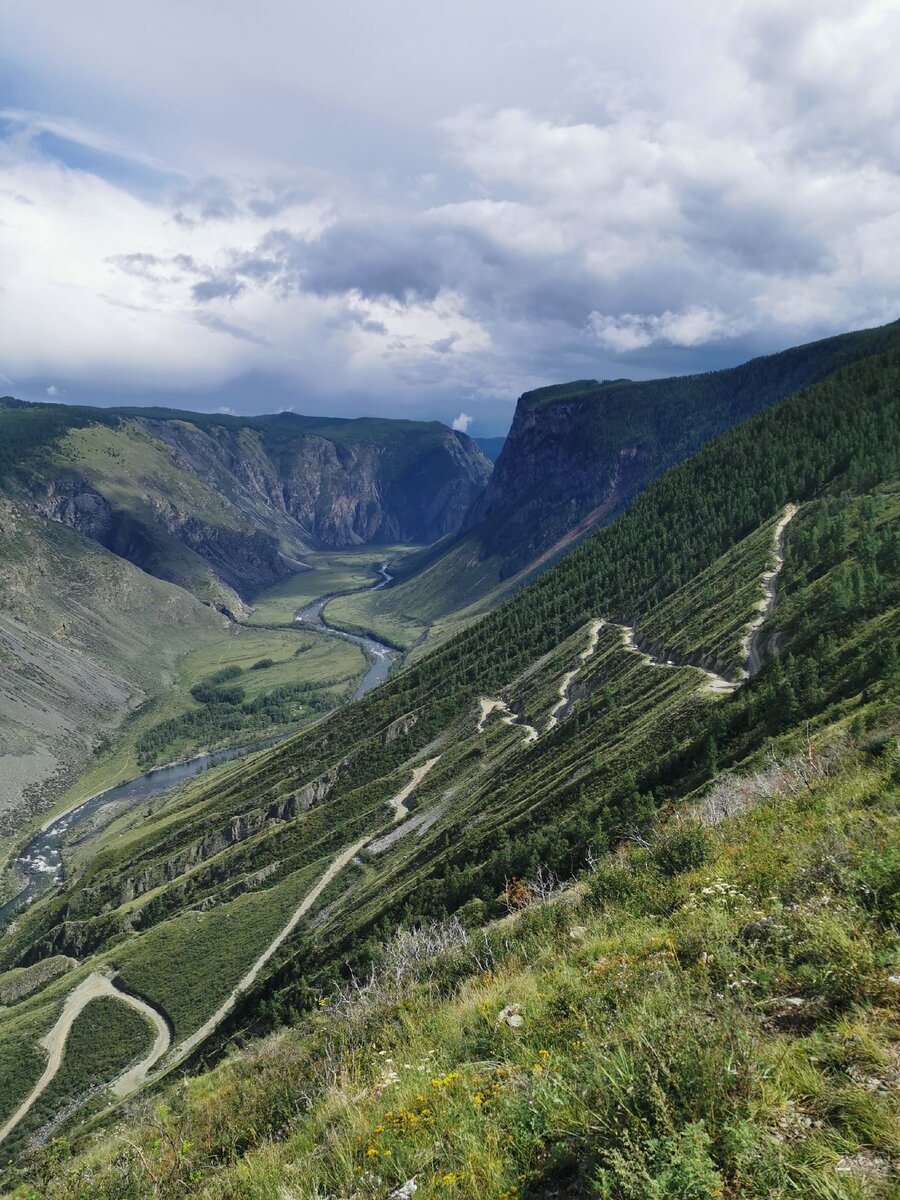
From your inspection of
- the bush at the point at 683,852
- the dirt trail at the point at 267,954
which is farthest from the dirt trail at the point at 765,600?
the bush at the point at 683,852

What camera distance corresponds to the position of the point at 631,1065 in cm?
848

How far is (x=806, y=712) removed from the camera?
6300 centimetres

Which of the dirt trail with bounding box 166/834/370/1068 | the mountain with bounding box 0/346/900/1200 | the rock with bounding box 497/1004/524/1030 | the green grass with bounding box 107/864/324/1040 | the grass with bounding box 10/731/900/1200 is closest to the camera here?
the grass with bounding box 10/731/900/1200

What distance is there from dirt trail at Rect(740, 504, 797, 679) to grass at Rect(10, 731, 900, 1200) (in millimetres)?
81851

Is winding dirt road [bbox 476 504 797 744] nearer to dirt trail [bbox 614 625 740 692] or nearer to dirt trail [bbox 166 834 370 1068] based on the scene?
dirt trail [bbox 614 625 740 692]

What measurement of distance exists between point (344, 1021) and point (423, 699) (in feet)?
551

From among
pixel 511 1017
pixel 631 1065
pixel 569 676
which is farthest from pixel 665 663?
pixel 631 1065

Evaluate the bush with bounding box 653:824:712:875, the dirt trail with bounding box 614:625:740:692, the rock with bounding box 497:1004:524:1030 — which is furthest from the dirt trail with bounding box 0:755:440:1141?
the rock with bounding box 497:1004:524:1030

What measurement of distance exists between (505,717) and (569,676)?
16676 millimetres

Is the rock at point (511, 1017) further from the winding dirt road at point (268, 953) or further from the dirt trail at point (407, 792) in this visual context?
the dirt trail at point (407, 792)

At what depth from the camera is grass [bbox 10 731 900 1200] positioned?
7.16 m

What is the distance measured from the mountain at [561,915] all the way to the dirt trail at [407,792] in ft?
2.74

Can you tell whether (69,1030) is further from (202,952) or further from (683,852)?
(683,852)

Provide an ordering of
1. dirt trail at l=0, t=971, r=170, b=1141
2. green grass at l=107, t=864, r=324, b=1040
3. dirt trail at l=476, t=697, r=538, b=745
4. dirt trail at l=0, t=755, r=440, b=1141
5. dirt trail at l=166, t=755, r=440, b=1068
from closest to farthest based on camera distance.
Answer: dirt trail at l=0, t=971, r=170, b=1141 < dirt trail at l=0, t=755, r=440, b=1141 < dirt trail at l=166, t=755, r=440, b=1068 < green grass at l=107, t=864, r=324, b=1040 < dirt trail at l=476, t=697, r=538, b=745
